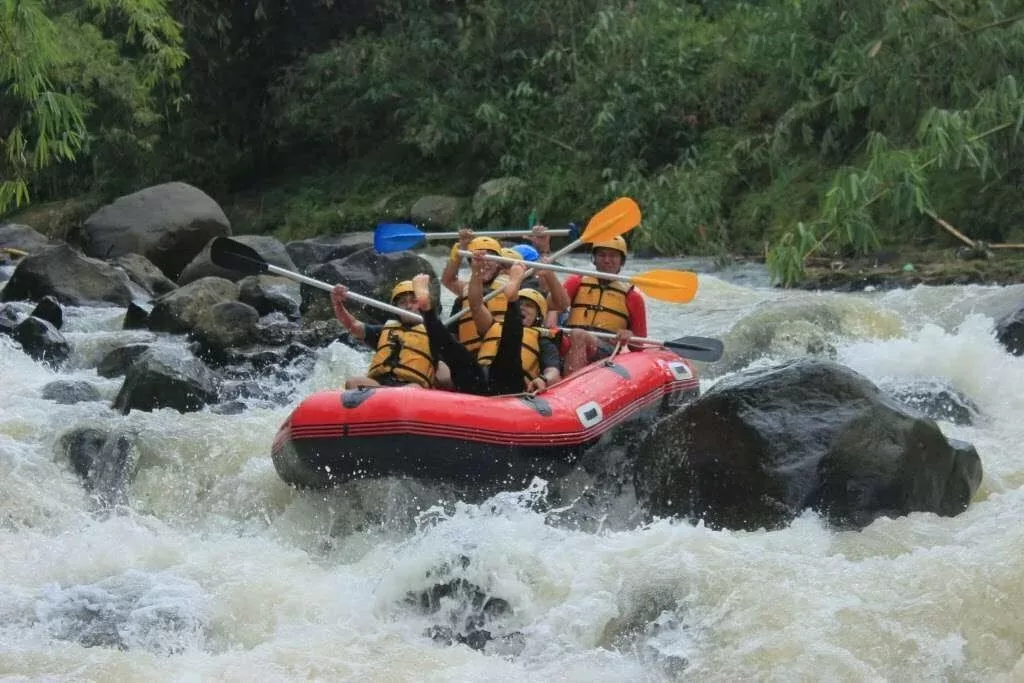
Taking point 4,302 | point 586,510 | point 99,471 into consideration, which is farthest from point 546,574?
point 4,302

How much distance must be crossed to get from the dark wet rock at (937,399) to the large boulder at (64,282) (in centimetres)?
591

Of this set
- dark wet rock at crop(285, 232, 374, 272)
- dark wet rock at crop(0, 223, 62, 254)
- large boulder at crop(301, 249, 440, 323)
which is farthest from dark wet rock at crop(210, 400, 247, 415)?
dark wet rock at crop(0, 223, 62, 254)

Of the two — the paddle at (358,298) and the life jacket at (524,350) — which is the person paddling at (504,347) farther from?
the paddle at (358,298)

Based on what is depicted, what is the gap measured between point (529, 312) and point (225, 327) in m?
3.14

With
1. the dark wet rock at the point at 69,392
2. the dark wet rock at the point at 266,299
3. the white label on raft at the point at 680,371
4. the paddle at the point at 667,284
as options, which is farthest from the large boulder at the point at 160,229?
the white label on raft at the point at 680,371

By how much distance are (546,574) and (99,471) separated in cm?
256

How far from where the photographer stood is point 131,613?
454 centimetres

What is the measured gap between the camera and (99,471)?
20.5ft

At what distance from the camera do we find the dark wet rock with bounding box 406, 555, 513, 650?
175 inches

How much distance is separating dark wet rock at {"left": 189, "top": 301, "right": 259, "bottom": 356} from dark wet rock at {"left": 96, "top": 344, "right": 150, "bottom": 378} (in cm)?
59

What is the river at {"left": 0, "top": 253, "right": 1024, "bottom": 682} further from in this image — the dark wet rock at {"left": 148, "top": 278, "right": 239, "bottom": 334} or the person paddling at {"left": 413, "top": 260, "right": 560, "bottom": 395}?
the dark wet rock at {"left": 148, "top": 278, "right": 239, "bottom": 334}

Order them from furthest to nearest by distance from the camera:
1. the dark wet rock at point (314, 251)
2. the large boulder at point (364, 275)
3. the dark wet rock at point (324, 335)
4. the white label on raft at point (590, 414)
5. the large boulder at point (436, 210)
Answer: 1. the large boulder at point (436, 210)
2. the dark wet rock at point (314, 251)
3. the large boulder at point (364, 275)
4. the dark wet rock at point (324, 335)
5. the white label on raft at point (590, 414)

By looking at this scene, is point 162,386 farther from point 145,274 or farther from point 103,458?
point 145,274

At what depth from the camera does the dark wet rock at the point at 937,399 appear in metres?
6.94
